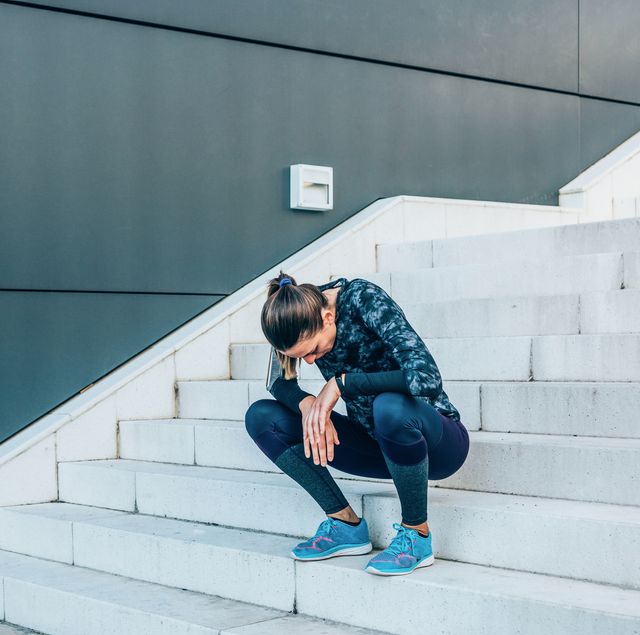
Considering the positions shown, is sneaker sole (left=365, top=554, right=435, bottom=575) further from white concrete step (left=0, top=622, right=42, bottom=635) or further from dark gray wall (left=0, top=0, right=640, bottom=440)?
dark gray wall (left=0, top=0, right=640, bottom=440)

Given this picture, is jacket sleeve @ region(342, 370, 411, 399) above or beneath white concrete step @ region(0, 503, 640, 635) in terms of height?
above

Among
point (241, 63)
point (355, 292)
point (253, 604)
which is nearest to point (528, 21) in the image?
point (241, 63)

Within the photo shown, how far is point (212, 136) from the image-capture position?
18.6ft

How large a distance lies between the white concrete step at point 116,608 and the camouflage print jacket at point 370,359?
67 centimetres

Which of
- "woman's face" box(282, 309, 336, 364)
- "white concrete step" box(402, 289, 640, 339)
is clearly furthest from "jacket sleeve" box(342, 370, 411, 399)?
"white concrete step" box(402, 289, 640, 339)

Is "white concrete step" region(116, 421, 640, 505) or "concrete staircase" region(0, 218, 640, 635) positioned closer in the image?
"concrete staircase" region(0, 218, 640, 635)

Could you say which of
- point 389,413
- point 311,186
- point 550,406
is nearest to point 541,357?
point 550,406

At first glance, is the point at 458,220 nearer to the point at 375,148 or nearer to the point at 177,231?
the point at 375,148

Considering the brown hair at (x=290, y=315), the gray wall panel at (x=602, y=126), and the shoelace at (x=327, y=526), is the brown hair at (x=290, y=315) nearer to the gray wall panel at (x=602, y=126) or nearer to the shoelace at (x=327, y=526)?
the shoelace at (x=327, y=526)

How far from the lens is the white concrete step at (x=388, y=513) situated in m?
2.89

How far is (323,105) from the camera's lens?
6.12 m

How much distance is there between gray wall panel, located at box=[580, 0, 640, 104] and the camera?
23.9ft

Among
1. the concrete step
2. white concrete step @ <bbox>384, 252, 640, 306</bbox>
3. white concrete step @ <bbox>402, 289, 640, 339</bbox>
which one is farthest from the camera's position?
white concrete step @ <bbox>384, 252, 640, 306</bbox>

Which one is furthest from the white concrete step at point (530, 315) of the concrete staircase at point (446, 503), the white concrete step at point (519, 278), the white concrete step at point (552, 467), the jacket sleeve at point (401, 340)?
the jacket sleeve at point (401, 340)
